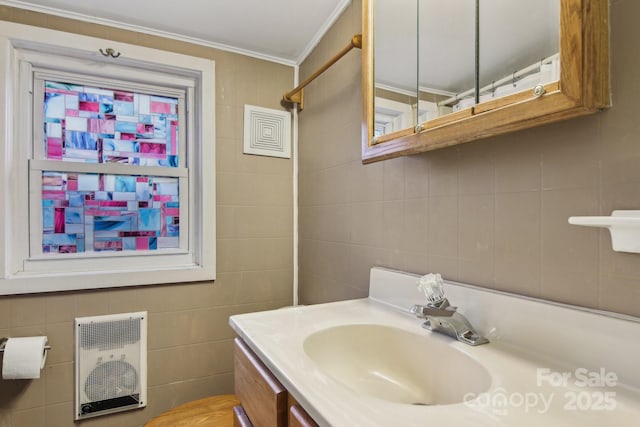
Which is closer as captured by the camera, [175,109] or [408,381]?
[408,381]

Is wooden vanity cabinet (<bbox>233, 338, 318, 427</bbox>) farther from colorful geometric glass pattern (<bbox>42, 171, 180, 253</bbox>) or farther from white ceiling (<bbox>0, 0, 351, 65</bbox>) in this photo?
white ceiling (<bbox>0, 0, 351, 65</bbox>)

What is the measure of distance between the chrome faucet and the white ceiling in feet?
4.10

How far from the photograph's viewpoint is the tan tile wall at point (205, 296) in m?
1.43

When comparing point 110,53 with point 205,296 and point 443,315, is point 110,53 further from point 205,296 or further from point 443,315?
point 443,315

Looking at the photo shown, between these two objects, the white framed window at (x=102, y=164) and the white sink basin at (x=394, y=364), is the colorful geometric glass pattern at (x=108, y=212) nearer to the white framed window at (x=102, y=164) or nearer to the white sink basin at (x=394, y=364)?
the white framed window at (x=102, y=164)

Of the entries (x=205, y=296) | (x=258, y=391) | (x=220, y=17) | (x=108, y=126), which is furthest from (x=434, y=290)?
(x=108, y=126)

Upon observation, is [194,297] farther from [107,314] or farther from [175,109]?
[175,109]

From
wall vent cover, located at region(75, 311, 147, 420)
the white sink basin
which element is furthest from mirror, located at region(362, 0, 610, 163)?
wall vent cover, located at region(75, 311, 147, 420)

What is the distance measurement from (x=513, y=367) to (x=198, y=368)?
1.55 meters

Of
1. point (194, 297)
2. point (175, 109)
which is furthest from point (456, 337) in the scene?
point (175, 109)

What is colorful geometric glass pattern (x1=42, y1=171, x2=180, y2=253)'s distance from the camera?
61.0 inches

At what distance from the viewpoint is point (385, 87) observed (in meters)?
1.09

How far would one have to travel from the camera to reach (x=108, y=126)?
166 centimetres

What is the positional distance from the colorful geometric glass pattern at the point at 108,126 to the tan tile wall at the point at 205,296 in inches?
10.3
